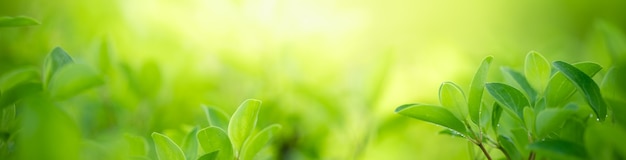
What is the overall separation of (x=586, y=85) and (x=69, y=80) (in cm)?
34

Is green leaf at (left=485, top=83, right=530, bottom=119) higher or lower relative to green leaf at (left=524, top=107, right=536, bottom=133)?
higher

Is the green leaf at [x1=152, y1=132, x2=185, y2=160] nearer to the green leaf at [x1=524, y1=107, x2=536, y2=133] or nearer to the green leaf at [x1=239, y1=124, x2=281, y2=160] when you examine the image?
the green leaf at [x1=239, y1=124, x2=281, y2=160]

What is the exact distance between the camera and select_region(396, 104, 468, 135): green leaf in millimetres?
420

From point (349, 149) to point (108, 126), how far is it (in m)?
0.28

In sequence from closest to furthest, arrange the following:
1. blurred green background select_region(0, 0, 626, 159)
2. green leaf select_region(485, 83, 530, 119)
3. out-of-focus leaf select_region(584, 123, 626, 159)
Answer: out-of-focus leaf select_region(584, 123, 626, 159), green leaf select_region(485, 83, 530, 119), blurred green background select_region(0, 0, 626, 159)

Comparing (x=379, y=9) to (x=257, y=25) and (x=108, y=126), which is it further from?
(x=108, y=126)

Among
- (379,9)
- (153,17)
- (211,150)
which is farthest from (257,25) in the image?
(379,9)

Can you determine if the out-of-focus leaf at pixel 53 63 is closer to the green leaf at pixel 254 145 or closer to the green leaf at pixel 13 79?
the green leaf at pixel 13 79

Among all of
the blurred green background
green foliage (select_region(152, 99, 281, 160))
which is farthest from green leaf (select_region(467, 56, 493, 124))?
the blurred green background

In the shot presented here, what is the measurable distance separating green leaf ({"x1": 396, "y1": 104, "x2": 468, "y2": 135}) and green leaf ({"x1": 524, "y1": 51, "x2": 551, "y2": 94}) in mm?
74

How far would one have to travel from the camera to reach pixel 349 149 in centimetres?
73

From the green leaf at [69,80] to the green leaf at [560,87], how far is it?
311mm

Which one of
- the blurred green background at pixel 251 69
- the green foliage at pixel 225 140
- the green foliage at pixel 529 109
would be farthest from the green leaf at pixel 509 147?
the blurred green background at pixel 251 69

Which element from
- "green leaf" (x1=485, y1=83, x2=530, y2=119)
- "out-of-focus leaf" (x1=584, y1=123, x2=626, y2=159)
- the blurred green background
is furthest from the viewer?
the blurred green background
